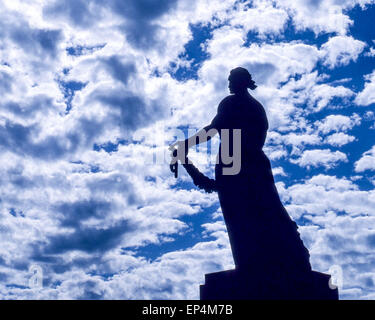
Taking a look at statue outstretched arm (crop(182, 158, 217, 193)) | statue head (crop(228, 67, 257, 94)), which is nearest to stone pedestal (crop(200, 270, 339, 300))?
statue outstretched arm (crop(182, 158, 217, 193))

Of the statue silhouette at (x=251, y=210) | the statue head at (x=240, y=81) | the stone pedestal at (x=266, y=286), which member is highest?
the statue head at (x=240, y=81)

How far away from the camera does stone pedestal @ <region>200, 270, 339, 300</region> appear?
30.3ft

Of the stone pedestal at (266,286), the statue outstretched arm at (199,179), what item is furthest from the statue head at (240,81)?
the stone pedestal at (266,286)

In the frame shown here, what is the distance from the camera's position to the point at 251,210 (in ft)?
32.4

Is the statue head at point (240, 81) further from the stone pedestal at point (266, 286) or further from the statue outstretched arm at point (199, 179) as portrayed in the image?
the stone pedestal at point (266, 286)

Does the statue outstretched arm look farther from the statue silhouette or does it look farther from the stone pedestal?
the stone pedestal

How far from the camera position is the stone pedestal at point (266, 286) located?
30.3 ft

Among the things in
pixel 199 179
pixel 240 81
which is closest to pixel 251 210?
pixel 199 179

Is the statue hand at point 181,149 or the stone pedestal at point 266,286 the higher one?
the statue hand at point 181,149

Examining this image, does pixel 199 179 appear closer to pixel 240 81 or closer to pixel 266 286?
pixel 240 81
